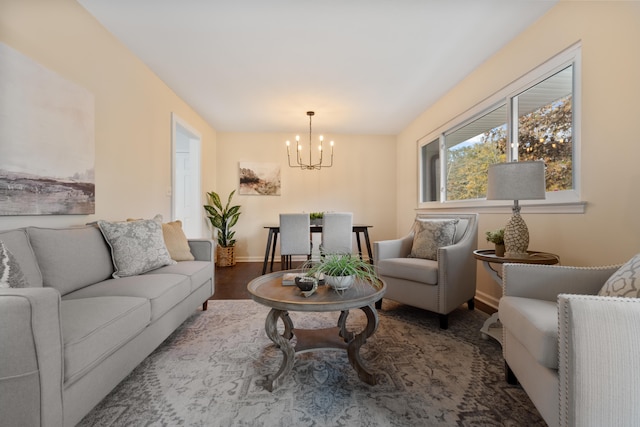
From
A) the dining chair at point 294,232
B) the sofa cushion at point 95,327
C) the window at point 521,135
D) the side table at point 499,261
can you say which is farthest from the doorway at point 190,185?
the side table at point 499,261

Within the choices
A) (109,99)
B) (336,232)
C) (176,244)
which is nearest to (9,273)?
(176,244)

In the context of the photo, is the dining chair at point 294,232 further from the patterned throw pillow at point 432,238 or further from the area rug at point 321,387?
the area rug at point 321,387

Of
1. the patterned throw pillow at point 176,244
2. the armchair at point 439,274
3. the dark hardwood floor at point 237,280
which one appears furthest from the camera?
the dark hardwood floor at point 237,280

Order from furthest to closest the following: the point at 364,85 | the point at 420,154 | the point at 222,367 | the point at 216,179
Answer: the point at 216,179 → the point at 420,154 → the point at 364,85 → the point at 222,367

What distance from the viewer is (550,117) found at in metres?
2.19

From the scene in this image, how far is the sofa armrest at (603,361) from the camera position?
0.80 metres

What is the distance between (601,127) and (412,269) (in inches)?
60.8

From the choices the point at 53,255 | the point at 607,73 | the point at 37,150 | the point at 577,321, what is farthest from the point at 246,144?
the point at 577,321

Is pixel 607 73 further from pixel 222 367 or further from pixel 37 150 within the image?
pixel 37 150

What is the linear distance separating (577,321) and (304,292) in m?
1.09

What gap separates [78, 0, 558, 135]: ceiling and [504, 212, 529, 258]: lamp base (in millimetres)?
1598

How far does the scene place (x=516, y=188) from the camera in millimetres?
1804

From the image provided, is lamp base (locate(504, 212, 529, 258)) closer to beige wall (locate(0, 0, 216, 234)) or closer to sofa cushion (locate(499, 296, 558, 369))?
sofa cushion (locate(499, 296, 558, 369))

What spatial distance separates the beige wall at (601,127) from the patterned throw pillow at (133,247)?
9.88ft
